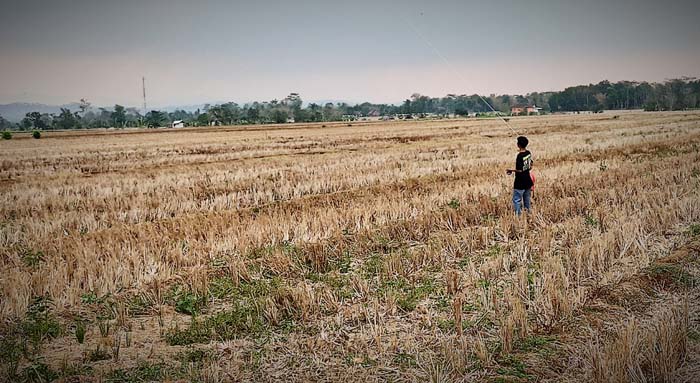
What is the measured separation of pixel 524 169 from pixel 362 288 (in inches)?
189

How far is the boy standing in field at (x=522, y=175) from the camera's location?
9.18 meters

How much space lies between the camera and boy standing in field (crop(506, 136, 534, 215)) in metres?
9.18

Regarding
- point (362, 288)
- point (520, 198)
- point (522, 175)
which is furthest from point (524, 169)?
point (362, 288)

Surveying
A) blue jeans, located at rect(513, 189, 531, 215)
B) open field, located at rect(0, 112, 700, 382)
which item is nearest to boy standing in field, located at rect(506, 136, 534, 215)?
blue jeans, located at rect(513, 189, 531, 215)

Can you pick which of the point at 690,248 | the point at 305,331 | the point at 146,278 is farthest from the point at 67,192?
the point at 690,248

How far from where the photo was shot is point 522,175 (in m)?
9.41

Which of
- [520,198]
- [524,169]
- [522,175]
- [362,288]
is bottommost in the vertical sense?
[362,288]

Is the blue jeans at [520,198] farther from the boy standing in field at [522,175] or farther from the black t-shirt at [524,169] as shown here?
the black t-shirt at [524,169]

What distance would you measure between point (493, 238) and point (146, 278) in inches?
225

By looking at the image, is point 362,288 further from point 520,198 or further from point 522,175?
point 520,198

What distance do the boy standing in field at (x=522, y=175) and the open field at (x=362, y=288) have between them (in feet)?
1.37

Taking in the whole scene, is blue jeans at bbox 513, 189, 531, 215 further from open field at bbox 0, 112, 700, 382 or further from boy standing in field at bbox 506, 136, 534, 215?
open field at bbox 0, 112, 700, 382

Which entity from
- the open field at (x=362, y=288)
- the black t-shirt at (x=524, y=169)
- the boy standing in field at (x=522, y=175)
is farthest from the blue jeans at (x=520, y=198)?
the open field at (x=362, y=288)

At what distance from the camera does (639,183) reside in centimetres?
1277
